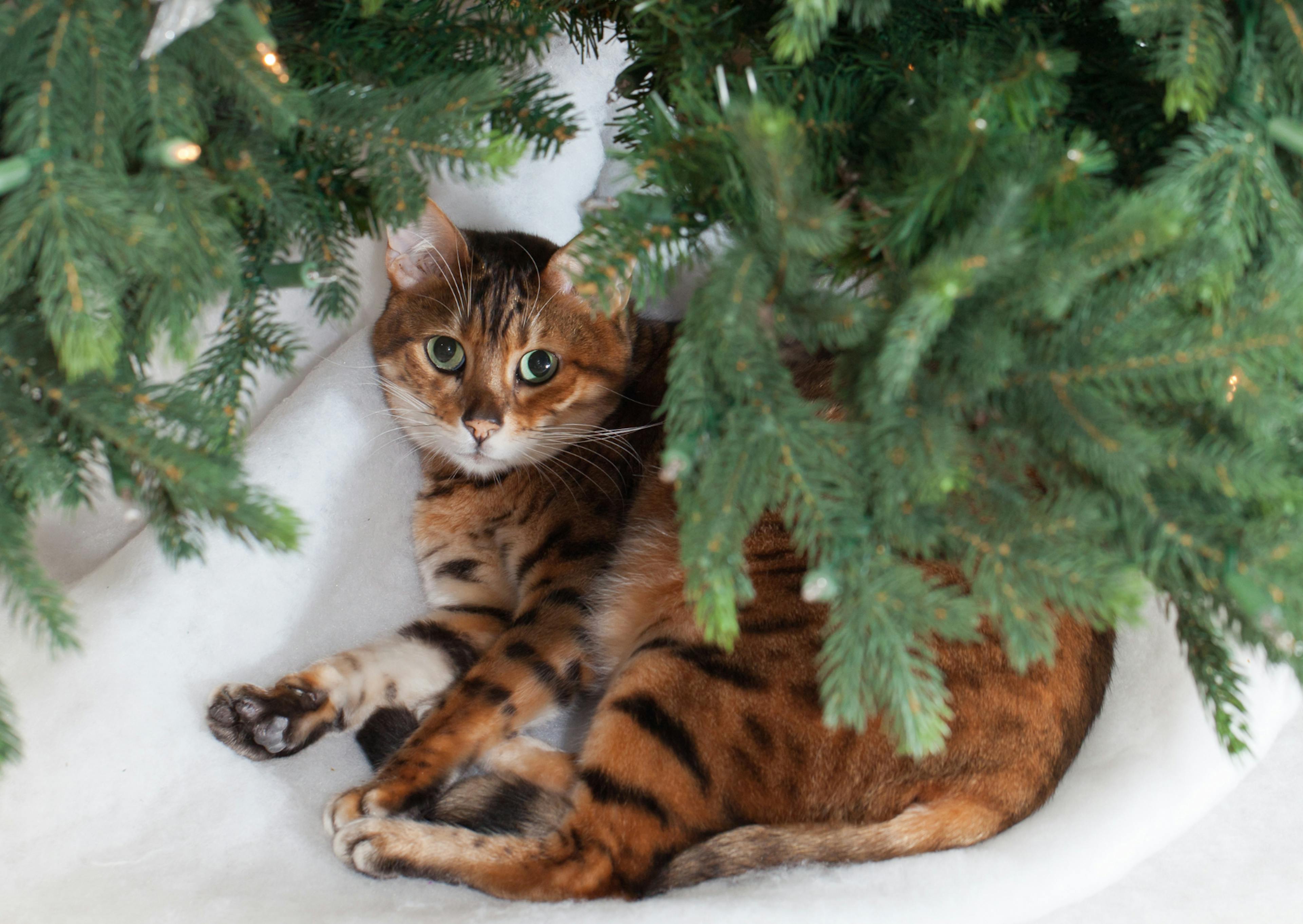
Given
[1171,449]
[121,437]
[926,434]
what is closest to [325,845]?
[121,437]

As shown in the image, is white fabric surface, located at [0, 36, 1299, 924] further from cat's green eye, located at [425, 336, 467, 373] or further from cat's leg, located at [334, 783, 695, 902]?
cat's green eye, located at [425, 336, 467, 373]

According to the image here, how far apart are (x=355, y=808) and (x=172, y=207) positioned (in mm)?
969

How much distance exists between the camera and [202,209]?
0.81 meters

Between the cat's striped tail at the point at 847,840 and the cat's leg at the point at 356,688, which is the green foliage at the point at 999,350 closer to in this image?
the cat's striped tail at the point at 847,840

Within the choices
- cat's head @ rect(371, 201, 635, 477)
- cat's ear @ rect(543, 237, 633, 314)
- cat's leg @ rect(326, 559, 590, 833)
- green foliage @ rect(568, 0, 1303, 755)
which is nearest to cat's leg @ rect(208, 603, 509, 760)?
cat's leg @ rect(326, 559, 590, 833)

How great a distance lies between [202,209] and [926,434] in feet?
2.15

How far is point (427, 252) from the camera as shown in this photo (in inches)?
69.1

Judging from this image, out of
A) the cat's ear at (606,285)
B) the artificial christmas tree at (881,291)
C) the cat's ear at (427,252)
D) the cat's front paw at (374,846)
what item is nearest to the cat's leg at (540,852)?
the cat's front paw at (374,846)

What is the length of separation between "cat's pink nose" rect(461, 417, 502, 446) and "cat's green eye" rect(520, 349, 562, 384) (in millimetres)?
121

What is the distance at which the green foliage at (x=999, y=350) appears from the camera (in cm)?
71

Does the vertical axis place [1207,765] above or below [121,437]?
below

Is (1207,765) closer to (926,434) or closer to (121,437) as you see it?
(926,434)

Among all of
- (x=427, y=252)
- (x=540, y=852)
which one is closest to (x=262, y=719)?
(x=540, y=852)

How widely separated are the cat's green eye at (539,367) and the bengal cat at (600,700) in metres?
0.02
